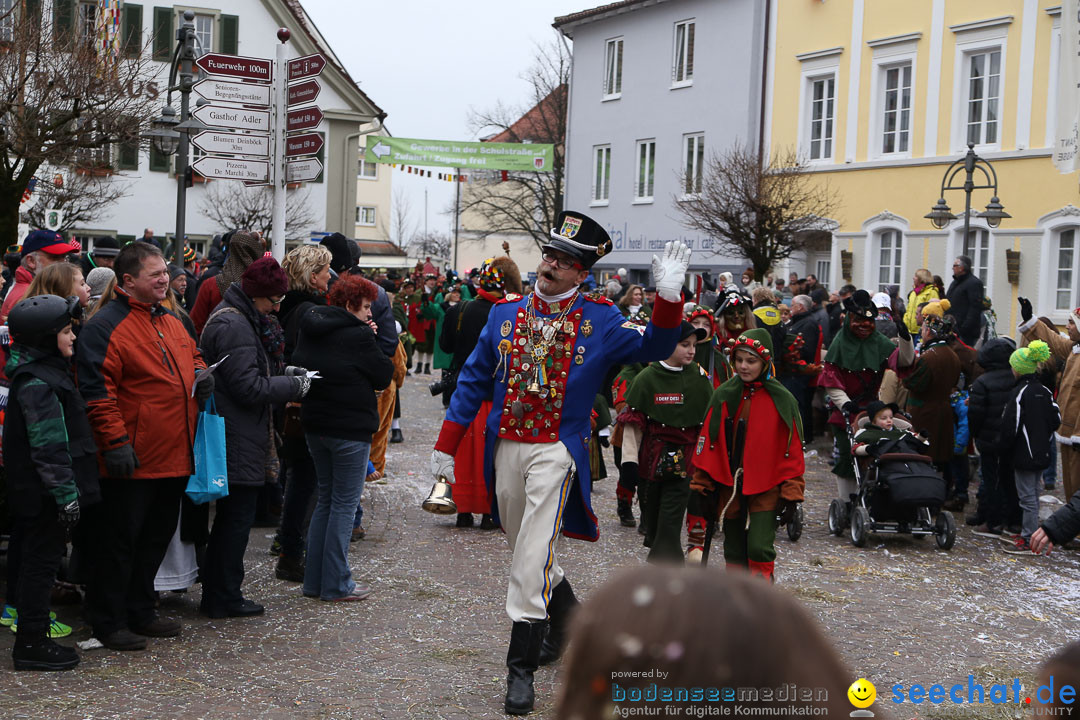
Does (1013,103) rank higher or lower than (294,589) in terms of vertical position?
higher

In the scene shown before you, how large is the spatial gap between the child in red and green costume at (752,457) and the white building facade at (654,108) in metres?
22.7

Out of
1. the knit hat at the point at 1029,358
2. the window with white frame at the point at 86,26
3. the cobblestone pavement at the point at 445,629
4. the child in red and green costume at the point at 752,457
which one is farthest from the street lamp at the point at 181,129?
the knit hat at the point at 1029,358

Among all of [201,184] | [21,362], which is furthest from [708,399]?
[201,184]

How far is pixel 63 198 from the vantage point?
20.9 m

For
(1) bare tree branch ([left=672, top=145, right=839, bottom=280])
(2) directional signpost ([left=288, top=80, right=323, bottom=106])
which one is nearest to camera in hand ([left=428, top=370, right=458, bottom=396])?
(2) directional signpost ([left=288, top=80, right=323, bottom=106])

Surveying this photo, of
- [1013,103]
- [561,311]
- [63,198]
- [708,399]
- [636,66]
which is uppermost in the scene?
[636,66]

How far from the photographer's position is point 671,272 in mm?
5574

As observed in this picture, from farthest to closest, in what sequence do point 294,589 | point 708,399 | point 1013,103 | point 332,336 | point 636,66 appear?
1. point 636,66
2. point 1013,103
3. point 708,399
4. point 294,589
5. point 332,336

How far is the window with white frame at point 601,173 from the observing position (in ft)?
123

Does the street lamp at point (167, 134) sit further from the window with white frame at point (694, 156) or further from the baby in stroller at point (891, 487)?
the window with white frame at point (694, 156)

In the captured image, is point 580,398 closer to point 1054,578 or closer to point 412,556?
point 412,556

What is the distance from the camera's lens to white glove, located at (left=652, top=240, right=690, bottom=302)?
5484 mm

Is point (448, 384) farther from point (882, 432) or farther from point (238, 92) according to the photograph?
point (882, 432)

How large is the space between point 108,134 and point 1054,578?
13281 mm
